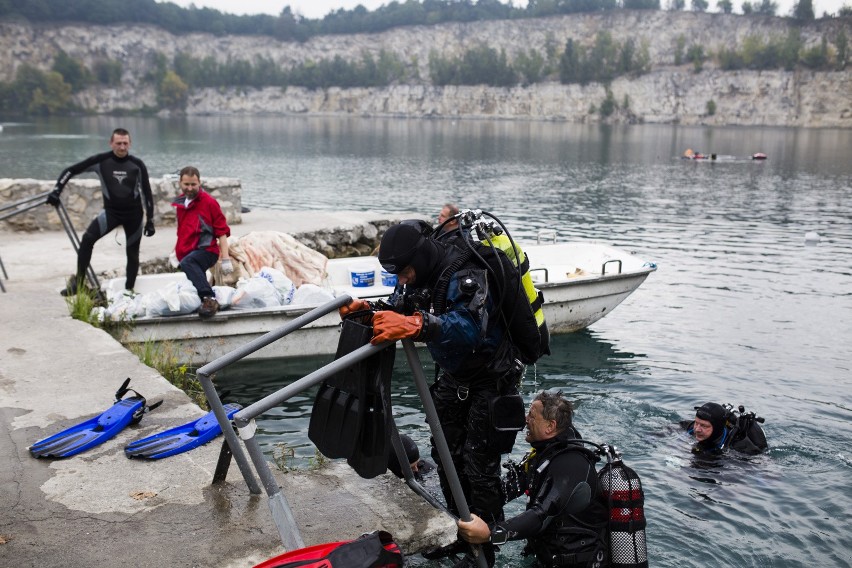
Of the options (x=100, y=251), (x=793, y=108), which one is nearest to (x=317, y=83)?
(x=793, y=108)

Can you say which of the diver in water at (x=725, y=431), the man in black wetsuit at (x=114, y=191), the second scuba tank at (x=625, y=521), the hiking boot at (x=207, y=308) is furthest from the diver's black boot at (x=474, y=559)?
the man in black wetsuit at (x=114, y=191)

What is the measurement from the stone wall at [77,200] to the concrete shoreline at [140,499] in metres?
8.79

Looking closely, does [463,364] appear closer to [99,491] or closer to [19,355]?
[99,491]

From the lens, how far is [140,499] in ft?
14.8

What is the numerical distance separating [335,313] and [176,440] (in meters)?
4.94

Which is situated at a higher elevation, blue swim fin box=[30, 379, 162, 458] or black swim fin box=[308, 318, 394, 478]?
black swim fin box=[308, 318, 394, 478]

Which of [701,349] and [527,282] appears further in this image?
[701,349]

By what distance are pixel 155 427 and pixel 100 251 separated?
329 inches

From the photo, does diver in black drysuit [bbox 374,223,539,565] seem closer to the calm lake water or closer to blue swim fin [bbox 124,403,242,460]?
the calm lake water

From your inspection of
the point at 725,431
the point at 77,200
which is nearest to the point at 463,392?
the point at 725,431

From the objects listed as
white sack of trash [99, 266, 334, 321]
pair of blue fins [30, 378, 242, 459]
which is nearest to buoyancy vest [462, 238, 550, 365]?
pair of blue fins [30, 378, 242, 459]

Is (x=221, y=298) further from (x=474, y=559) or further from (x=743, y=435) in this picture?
(x=743, y=435)

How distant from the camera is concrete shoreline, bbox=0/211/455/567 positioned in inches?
156

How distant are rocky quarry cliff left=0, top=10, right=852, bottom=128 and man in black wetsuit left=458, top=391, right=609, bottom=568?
13486 cm
